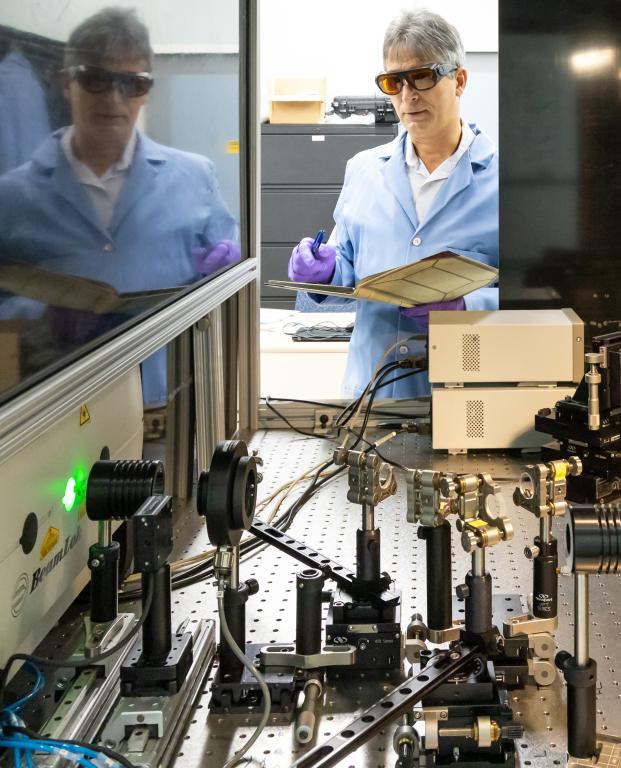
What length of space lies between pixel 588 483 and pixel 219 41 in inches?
46.4

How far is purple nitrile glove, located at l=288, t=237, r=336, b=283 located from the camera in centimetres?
268

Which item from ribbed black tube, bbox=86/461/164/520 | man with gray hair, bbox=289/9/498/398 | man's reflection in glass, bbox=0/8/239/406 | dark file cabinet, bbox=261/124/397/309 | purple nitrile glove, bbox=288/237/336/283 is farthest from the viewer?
dark file cabinet, bbox=261/124/397/309

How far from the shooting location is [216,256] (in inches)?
81.2

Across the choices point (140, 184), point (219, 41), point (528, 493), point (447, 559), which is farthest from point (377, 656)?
point (219, 41)

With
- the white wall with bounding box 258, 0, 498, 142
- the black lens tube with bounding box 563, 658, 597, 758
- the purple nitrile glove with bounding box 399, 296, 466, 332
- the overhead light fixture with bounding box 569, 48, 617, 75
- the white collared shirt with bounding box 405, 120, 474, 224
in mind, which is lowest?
the black lens tube with bounding box 563, 658, 597, 758

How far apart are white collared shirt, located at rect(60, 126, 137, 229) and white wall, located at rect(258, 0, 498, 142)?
164 inches

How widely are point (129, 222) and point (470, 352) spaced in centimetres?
94

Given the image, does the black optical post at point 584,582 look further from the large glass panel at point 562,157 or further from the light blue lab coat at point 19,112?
the large glass panel at point 562,157

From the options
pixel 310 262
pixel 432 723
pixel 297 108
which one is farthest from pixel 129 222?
pixel 297 108

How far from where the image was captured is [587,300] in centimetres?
244

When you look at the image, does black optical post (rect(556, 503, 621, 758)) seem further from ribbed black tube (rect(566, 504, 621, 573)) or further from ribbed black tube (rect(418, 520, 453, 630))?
ribbed black tube (rect(418, 520, 453, 630))

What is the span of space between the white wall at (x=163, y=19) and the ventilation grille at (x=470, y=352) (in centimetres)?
78

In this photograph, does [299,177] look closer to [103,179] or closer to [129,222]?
[129,222]

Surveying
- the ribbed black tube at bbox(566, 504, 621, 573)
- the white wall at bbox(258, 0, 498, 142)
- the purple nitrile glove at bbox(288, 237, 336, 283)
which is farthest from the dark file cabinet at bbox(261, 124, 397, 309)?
the ribbed black tube at bbox(566, 504, 621, 573)
